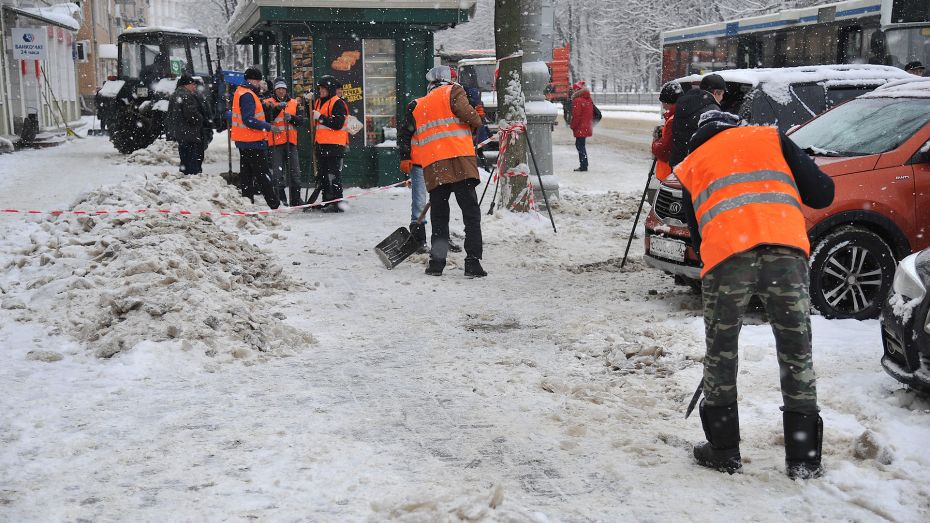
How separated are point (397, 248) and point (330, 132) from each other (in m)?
3.71

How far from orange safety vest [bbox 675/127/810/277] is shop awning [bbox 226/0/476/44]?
1167 cm

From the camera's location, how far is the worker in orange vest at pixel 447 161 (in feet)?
30.7

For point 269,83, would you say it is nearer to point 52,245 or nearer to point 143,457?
point 52,245

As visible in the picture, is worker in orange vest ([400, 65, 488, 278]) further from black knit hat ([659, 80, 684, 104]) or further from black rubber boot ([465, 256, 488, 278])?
black knit hat ([659, 80, 684, 104])

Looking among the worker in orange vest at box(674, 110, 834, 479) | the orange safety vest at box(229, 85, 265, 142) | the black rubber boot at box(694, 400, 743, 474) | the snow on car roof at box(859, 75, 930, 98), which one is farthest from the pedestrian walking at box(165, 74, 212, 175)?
the black rubber boot at box(694, 400, 743, 474)

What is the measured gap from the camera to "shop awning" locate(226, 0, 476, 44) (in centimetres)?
1506

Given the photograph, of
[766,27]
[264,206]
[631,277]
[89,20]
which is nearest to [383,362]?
[631,277]

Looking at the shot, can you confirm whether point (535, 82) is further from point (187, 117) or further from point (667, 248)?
point (667, 248)

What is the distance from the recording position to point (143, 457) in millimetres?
4602

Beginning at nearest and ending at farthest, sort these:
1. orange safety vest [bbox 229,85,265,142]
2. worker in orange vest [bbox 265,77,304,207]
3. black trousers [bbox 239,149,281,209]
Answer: orange safety vest [bbox 229,85,265,142] → black trousers [bbox 239,149,281,209] → worker in orange vest [bbox 265,77,304,207]

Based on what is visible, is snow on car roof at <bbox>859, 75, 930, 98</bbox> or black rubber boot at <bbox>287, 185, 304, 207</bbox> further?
black rubber boot at <bbox>287, 185, 304, 207</bbox>

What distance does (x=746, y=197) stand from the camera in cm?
430

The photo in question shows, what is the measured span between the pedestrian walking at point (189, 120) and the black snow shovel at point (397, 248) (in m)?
5.90

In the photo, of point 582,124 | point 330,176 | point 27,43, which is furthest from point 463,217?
point 27,43
